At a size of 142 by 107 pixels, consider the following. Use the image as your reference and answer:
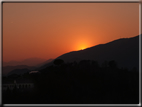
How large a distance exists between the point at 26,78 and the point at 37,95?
1.99 meters

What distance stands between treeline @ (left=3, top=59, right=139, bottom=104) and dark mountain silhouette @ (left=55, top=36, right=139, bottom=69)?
1.34 m

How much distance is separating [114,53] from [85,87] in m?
3.67

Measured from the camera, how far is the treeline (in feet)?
18.4

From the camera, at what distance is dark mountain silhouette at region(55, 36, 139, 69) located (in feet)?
27.5

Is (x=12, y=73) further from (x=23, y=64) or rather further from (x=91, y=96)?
(x=91, y=96)

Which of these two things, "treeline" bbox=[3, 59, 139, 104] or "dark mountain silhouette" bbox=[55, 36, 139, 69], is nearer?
"treeline" bbox=[3, 59, 139, 104]

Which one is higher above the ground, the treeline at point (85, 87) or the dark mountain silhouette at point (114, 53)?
the dark mountain silhouette at point (114, 53)

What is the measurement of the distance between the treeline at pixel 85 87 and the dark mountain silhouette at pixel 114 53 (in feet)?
4.39

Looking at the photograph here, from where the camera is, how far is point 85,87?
6148 mm

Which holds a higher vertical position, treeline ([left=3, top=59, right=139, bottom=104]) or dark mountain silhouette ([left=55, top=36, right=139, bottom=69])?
dark mountain silhouette ([left=55, top=36, right=139, bottom=69])

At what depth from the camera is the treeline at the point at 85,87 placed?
5594 millimetres

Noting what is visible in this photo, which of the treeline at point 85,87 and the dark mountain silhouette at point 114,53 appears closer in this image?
the treeline at point 85,87

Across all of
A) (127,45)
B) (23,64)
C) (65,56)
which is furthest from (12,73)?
(127,45)

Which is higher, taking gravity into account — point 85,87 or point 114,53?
point 114,53
